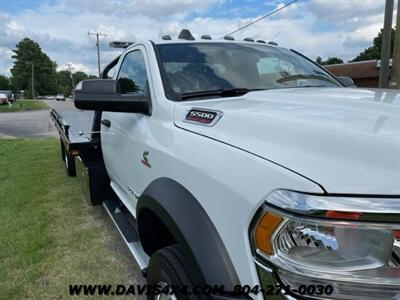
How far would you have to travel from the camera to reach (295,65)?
342cm

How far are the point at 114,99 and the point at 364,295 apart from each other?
194 centimetres

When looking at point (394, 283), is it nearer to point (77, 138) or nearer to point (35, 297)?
point (35, 297)

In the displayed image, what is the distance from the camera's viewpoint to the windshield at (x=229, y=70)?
9.55 feet

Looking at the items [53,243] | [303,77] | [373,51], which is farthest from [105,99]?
[373,51]

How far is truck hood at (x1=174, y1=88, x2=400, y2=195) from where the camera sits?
52.6 inches

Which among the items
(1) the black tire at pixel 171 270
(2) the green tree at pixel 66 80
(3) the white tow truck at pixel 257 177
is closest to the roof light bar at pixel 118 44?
(3) the white tow truck at pixel 257 177

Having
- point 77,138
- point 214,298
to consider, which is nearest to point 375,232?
point 214,298

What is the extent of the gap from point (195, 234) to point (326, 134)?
2.28 feet

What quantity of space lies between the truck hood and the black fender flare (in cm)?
33

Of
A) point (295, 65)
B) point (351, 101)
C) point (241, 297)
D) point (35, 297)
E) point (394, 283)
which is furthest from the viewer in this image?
point (295, 65)

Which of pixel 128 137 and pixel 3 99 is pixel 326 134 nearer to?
pixel 128 137

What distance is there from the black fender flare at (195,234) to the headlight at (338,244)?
11.8 inches

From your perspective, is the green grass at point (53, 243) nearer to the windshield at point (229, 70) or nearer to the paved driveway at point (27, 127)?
the windshield at point (229, 70)

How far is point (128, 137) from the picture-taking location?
314 centimetres
